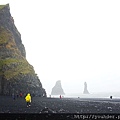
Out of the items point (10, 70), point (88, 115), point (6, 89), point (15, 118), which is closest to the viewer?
point (15, 118)

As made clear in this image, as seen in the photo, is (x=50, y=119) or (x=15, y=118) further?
(x=50, y=119)

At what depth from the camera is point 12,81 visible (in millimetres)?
157000

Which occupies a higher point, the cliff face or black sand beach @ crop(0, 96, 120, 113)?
the cliff face

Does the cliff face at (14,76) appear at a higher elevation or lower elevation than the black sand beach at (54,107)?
higher

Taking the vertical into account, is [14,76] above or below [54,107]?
above

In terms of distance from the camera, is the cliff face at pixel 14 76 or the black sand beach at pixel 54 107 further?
the cliff face at pixel 14 76

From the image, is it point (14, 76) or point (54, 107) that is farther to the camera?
point (14, 76)

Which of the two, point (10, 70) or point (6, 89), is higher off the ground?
point (10, 70)

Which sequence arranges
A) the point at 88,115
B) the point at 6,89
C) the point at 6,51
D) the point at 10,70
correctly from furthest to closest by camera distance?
the point at 6,51 → the point at 10,70 → the point at 6,89 → the point at 88,115

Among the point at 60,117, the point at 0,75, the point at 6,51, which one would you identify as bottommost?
the point at 60,117

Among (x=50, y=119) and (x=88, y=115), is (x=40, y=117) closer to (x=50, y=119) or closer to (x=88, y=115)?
(x=50, y=119)

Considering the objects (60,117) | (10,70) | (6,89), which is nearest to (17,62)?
(10,70)

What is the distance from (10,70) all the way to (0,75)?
7.81 meters

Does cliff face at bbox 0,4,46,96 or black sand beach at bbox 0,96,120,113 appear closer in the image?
black sand beach at bbox 0,96,120,113
